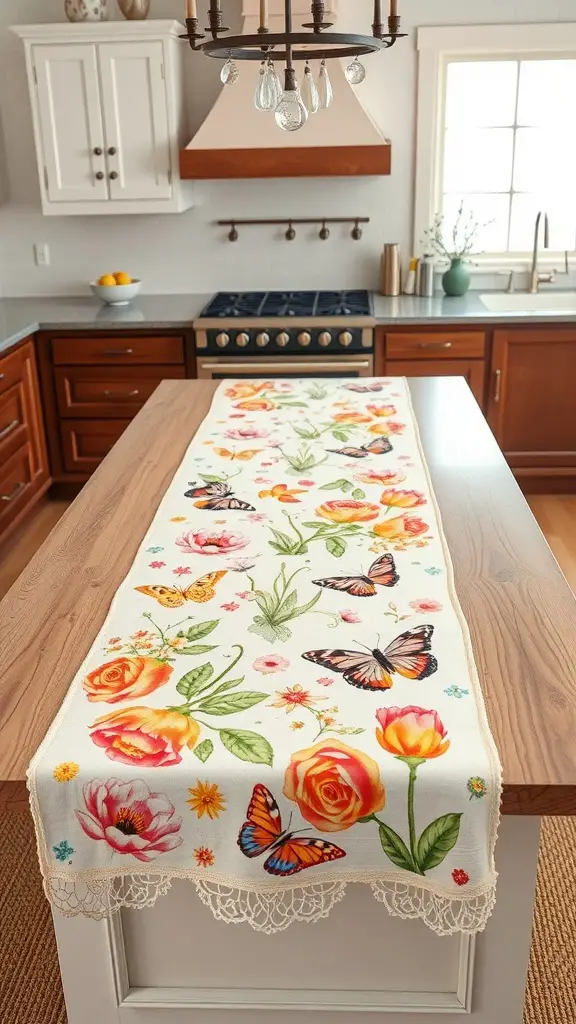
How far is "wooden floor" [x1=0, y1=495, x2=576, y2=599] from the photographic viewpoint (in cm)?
376

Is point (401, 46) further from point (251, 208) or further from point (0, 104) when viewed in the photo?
point (0, 104)

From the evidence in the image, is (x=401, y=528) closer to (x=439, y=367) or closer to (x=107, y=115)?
(x=439, y=367)

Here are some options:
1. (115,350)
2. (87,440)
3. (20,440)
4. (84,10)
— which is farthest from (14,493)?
(84,10)

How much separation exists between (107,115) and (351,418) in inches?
89.2

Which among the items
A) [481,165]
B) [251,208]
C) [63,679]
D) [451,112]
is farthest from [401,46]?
[63,679]

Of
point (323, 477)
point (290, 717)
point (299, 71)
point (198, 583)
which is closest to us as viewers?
point (290, 717)

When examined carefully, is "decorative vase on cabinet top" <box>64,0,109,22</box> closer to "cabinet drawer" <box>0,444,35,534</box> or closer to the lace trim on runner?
"cabinet drawer" <box>0,444,35,534</box>

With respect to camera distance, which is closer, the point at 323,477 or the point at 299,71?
the point at 323,477

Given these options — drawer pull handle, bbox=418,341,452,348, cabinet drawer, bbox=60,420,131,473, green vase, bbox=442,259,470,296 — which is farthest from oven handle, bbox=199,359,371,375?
green vase, bbox=442,259,470,296

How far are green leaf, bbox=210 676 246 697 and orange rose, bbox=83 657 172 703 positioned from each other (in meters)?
0.08

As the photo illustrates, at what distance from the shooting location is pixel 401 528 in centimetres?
182

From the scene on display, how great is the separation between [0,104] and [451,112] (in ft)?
6.89

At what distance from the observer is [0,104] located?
→ 4332mm

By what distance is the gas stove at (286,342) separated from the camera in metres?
3.94
